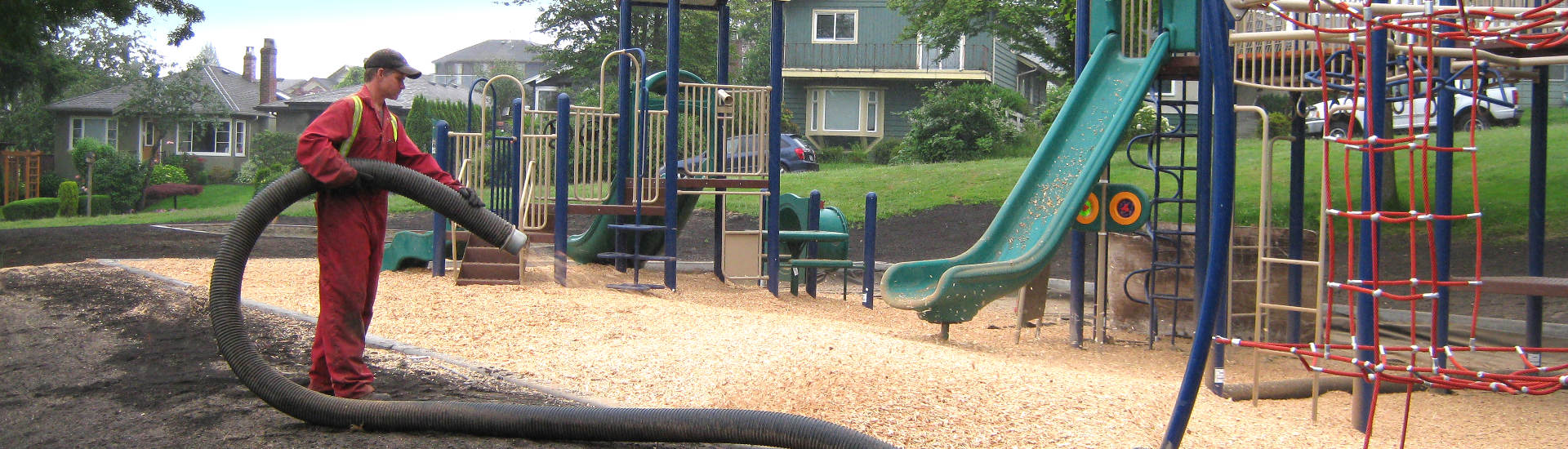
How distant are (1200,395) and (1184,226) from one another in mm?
9301

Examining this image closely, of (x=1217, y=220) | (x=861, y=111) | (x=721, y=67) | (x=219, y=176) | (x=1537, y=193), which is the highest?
(x=861, y=111)

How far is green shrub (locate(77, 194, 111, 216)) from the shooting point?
28.2 m

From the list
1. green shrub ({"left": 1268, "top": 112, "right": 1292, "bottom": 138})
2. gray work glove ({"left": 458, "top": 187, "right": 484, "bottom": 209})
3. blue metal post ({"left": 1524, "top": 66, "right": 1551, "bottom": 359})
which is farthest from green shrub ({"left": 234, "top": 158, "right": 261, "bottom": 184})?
blue metal post ({"left": 1524, "top": 66, "right": 1551, "bottom": 359})

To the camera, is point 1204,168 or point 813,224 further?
point 813,224

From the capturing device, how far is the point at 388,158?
16.6 ft

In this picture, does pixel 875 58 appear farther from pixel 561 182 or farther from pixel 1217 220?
pixel 1217 220

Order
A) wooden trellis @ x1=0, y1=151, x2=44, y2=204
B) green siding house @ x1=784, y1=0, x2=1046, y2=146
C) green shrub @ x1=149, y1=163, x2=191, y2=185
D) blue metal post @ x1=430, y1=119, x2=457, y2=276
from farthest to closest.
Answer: green shrub @ x1=149, y1=163, x2=191, y2=185, green siding house @ x1=784, y1=0, x2=1046, y2=146, wooden trellis @ x1=0, y1=151, x2=44, y2=204, blue metal post @ x1=430, y1=119, x2=457, y2=276

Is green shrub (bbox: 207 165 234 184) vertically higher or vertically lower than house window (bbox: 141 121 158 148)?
lower

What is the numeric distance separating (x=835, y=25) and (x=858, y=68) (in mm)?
Answer: 1482

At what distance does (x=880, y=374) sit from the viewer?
225 inches

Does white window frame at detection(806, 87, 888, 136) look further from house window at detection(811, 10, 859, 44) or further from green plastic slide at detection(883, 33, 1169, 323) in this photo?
green plastic slide at detection(883, 33, 1169, 323)

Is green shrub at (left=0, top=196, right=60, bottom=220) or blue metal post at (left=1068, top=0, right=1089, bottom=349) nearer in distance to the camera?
blue metal post at (left=1068, top=0, right=1089, bottom=349)

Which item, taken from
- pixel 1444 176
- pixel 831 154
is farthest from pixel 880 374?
pixel 831 154

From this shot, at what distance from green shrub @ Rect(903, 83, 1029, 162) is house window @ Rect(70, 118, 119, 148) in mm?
30806
